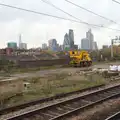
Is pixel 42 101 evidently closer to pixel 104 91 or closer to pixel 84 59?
pixel 104 91

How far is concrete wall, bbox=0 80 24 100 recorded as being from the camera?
45.3 feet

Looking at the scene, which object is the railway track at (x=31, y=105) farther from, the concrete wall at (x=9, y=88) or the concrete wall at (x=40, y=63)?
the concrete wall at (x=40, y=63)

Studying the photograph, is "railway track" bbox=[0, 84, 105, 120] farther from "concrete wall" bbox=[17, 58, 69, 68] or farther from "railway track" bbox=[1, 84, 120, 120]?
"concrete wall" bbox=[17, 58, 69, 68]

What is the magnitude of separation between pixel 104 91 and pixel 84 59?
27358 mm

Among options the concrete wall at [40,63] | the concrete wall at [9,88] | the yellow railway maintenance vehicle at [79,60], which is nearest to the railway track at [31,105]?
the concrete wall at [9,88]

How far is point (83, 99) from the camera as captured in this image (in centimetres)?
1430

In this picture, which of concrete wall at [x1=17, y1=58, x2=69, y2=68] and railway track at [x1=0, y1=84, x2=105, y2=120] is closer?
railway track at [x1=0, y1=84, x2=105, y2=120]

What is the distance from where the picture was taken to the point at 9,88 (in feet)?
47.2

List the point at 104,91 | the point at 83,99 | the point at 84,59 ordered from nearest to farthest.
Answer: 1. the point at 83,99
2. the point at 104,91
3. the point at 84,59

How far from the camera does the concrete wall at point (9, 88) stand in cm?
1381

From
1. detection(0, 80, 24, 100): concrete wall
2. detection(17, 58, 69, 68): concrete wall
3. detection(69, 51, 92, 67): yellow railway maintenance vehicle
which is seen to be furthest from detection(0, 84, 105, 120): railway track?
detection(69, 51, 92, 67): yellow railway maintenance vehicle

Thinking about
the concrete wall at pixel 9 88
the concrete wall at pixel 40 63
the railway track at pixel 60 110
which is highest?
the concrete wall at pixel 40 63

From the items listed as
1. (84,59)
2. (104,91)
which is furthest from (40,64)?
(104,91)

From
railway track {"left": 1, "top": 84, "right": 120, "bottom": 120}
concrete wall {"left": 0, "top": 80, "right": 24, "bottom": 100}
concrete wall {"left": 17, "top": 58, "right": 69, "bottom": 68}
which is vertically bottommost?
railway track {"left": 1, "top": 84, "right": 120, "bottom": 120}
